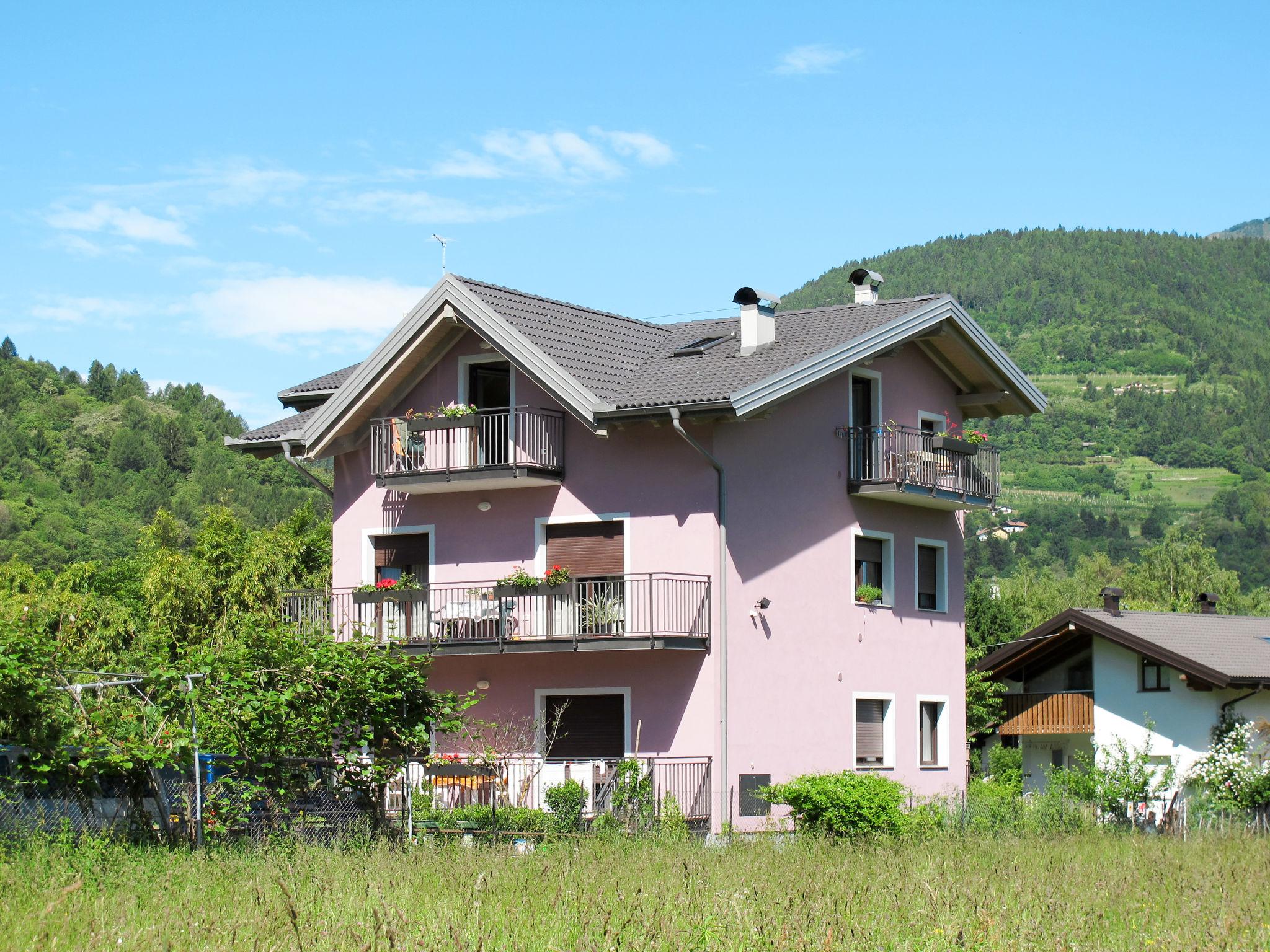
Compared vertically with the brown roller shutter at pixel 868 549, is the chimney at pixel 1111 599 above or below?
below

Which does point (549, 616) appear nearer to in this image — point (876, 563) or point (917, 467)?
point (876, 563)

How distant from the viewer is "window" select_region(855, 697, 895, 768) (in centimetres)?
2719

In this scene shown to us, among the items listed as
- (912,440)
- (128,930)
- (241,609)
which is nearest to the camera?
(128,930)

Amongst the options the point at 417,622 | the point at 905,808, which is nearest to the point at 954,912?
the point at 905,808

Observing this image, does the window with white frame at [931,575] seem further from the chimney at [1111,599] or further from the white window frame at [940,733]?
the chimney at [1111,599]

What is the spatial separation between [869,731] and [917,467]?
14.7 feet

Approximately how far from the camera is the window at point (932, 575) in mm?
29125

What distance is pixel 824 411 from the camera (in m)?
27.0

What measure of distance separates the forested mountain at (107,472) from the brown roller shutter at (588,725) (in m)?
46.0

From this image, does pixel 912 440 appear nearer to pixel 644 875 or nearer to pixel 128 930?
pixel 644 875

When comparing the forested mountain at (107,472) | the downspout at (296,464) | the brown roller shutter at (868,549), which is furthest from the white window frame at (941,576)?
the forested mountain at (107,472)

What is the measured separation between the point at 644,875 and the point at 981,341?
55.5 feet

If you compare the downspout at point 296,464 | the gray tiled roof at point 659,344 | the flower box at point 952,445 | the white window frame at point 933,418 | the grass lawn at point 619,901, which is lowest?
the grass lawn at point 619,901

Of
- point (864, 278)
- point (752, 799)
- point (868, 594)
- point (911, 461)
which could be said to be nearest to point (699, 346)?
point (911, 461)
